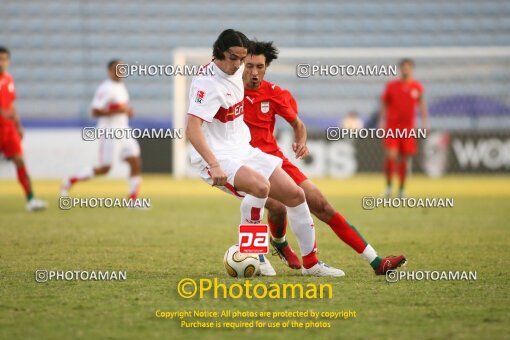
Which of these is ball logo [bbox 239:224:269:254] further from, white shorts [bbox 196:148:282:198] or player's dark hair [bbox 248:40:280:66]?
player's dark hair [bbox 248:40:280:66]

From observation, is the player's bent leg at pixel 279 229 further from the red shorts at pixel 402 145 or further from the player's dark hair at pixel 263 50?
the red shorts at pixel 402 145

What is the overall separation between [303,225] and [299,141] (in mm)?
785

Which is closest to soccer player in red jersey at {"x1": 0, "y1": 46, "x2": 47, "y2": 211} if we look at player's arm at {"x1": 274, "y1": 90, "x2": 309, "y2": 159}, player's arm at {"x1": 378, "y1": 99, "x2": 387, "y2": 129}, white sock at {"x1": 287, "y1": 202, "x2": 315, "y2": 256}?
player's arm at {"x1": 378, "y1": 99, "x2": 387, "y2": 129}

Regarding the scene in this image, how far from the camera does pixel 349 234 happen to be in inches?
263

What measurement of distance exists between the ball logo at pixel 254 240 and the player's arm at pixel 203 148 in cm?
47

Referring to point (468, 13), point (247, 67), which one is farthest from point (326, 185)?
point (247, 67)

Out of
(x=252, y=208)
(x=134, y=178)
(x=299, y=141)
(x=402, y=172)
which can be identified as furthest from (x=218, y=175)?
(x=402, y=172)

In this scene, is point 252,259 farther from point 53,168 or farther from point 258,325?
point 53,168

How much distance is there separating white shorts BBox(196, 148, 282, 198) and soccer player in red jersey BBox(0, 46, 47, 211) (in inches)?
270

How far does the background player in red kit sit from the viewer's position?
49.3 ft

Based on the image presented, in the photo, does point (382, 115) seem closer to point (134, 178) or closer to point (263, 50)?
point (134, 178)

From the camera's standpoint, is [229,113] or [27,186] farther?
[27,186]

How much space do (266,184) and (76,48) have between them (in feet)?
64.3

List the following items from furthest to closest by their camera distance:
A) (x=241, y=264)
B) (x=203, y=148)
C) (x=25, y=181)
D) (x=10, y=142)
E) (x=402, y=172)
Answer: (x=402, y=172) → (x=10, y=142) → (x=25, y=181) → (x=241, y=264) → (x=203, y=148)
